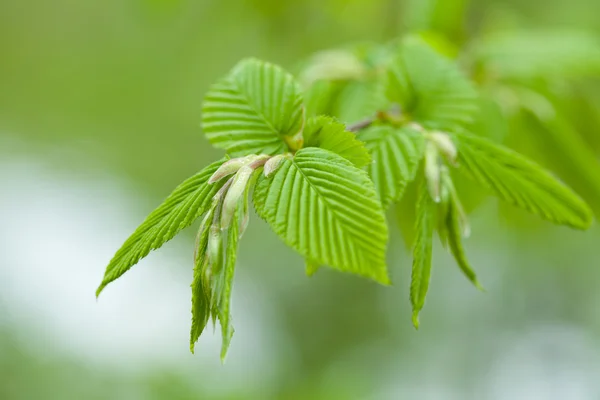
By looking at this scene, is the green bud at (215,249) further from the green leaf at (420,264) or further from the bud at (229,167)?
the green leaf at (420,264)

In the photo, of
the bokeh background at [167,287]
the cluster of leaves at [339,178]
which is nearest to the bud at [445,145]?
the cluster of leaves at [339,178]

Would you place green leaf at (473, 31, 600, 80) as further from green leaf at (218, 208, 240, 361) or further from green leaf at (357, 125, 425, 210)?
green leaf at (218, 208, 240, 361)

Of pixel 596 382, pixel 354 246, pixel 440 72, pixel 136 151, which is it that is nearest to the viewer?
pixel 354 246

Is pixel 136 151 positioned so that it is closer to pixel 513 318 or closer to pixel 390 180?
pixel 513 318

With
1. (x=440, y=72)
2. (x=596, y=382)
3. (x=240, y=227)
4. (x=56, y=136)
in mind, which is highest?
(x=240, y=227)

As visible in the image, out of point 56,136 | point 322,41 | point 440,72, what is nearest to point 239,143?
point 440,72
